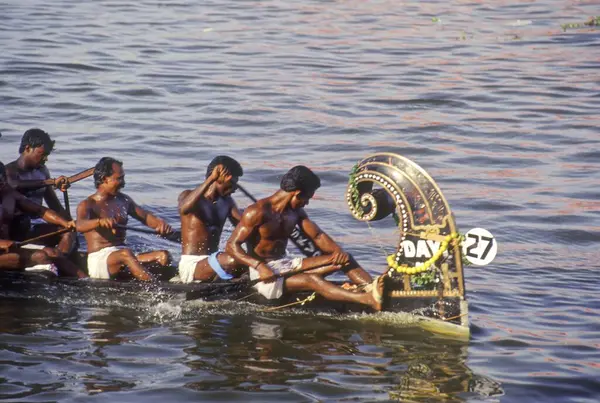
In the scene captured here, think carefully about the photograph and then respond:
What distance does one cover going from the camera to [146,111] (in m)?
26.3

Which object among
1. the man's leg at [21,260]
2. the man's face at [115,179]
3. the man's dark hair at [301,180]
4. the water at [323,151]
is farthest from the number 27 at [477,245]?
the man's leg at [21,260]

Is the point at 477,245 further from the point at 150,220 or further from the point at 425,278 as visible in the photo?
the point at 150,220

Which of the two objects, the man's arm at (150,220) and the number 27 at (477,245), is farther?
the man's arm at (150,220)

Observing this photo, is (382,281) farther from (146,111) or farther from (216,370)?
(146,111)

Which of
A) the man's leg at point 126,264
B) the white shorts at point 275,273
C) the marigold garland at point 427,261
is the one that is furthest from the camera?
the man's leg at point 126,264

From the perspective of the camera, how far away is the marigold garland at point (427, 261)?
1201 centimetres

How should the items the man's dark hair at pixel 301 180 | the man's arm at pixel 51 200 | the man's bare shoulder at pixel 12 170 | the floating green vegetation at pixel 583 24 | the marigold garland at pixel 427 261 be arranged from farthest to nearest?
the floating green vegetation at pixel 583 24 → the man's arm at pixel 51 200 → the man's bare shoulder at pixel 12 170 → the man's dark hair at pixel 301 180 → the marigold garland at pixel 427 261

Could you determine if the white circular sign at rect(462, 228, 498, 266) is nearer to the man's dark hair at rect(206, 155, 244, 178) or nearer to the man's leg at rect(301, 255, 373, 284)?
the man's leg at rect(301, 255, 373, 284)

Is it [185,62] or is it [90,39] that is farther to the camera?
[90,39]

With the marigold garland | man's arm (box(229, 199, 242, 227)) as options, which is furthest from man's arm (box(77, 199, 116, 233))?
the marigold garland

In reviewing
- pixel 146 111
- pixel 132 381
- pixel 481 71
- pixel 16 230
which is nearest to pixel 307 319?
pixel 132 381

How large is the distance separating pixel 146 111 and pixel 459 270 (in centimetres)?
1535

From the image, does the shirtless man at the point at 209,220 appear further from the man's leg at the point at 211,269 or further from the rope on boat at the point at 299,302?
the rope on boat at the point at 299,302

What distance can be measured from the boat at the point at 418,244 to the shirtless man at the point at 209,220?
147 centimetres
